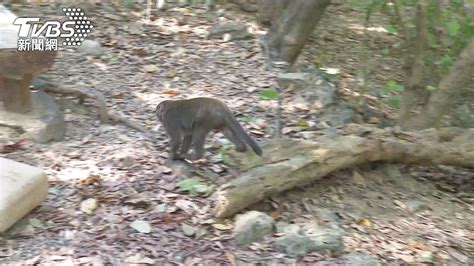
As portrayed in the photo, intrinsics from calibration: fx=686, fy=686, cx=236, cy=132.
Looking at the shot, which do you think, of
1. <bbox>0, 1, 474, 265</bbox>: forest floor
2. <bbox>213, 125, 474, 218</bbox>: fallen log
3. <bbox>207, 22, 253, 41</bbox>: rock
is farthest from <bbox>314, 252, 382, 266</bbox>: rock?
<bbox>207, 22, 253, 41</bbox>: rock

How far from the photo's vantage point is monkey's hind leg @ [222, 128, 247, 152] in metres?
4.30

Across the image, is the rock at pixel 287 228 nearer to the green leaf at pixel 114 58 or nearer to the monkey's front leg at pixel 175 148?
the monkey's front leg at pixel 175 148

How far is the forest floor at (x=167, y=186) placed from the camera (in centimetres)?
357

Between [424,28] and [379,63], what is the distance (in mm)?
2879

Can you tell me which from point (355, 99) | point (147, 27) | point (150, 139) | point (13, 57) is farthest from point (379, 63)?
point (13, 57)

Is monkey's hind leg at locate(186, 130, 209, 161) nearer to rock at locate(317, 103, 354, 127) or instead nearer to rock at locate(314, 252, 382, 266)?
rock at locate(314, 252, 382, 266)

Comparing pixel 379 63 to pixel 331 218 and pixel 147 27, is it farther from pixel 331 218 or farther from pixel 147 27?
pixel 331 218

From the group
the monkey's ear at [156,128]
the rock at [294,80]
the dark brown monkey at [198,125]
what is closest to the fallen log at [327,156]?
the dark brown monkey at [198,125]

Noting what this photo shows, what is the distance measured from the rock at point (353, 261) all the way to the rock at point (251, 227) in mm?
347

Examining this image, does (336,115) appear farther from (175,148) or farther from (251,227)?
(251,227)

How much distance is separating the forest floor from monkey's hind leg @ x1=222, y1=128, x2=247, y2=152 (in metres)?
0.16

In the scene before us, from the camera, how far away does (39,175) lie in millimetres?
3574

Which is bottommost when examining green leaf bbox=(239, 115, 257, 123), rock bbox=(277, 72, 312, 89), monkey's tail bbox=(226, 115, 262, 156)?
green leaf bbox=(239, 115, 257, 123)

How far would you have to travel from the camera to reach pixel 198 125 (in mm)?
4285
